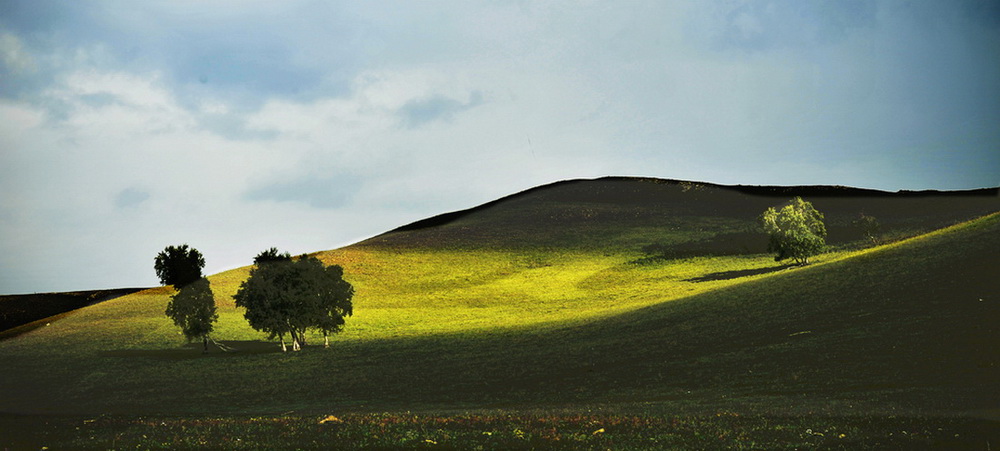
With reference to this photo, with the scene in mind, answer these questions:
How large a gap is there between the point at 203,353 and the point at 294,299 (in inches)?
387

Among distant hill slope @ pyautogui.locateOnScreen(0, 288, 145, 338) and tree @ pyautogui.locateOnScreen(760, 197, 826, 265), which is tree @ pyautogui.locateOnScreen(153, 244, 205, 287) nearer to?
distant hill slope @ pyautogui.locateOnScreen(0, 288, 145, 338)

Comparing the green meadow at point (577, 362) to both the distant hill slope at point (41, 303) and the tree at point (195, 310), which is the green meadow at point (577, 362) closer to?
the tree at point (195, 310)

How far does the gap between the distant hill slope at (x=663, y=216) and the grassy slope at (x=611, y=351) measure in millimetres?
26907

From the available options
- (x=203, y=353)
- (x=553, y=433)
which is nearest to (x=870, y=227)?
(x=203, y=353)

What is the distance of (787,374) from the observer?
39438mm

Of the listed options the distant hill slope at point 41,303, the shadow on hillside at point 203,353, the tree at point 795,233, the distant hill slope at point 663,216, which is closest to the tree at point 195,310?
the shadow on hillside at point 203,353

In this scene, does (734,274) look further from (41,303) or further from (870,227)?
(41,303)

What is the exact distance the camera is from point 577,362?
51.6 metres

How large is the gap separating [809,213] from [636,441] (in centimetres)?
8236

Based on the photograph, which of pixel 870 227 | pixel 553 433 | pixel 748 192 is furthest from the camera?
pixel 748 192

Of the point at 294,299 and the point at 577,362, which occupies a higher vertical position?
the point at 294,299

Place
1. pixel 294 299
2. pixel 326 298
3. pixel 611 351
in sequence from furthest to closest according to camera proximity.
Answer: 1. pixel 326 298
2. pixel 294 299
3. pixel 611 351

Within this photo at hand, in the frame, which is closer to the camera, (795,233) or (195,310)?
(195,310)

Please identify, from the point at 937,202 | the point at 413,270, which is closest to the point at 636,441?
the point at 413,270
